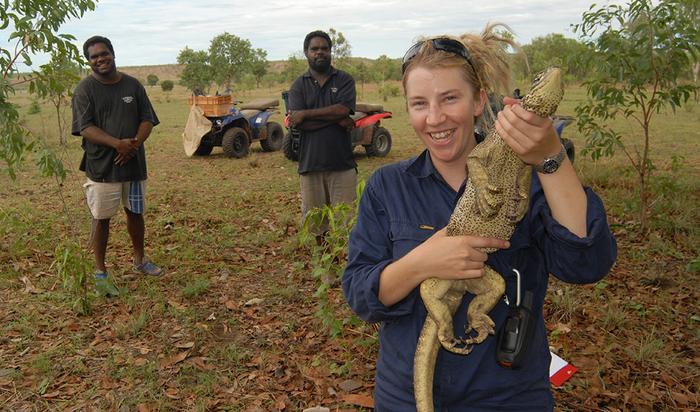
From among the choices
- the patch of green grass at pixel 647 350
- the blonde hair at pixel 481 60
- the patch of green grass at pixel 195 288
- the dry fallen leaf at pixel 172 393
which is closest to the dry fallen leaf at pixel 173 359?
the dry fallen leaf at pixel 172 393

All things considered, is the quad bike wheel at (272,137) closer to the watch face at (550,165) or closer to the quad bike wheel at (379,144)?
the quad bike wheel at (379,144)

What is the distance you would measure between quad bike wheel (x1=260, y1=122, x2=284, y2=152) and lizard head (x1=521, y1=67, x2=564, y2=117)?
12.3 meters

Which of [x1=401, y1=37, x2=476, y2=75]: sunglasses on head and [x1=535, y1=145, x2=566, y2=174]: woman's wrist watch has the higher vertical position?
[x1=401, y1=37, x2=476, y2=75]: sunglasses on head

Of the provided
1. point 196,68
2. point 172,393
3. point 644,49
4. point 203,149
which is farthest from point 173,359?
point 196,68

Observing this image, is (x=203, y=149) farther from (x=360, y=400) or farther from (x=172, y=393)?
(x=360, y=400)

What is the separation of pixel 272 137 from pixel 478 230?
Answer: 12356 mm

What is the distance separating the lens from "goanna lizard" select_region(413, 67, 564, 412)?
64.4 inches

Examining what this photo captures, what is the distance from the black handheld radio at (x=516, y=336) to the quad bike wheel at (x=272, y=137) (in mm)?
12258

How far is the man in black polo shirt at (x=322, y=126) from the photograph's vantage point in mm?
5617

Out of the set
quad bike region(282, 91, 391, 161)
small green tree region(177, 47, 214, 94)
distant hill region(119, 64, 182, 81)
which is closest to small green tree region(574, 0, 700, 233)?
quad bike region(282, 91, 391, 161)

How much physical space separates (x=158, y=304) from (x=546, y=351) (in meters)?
4.00

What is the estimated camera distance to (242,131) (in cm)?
1257

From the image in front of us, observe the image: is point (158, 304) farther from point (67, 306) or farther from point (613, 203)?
point (613, 203)

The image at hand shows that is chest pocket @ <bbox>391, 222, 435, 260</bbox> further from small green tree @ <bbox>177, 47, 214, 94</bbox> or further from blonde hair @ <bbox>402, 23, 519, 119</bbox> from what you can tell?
small green tree @ <bbox>177, 47, 214, 94</bbox>
